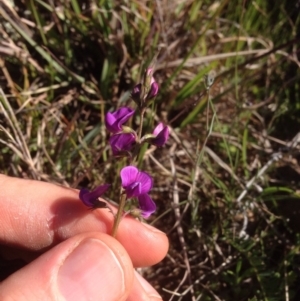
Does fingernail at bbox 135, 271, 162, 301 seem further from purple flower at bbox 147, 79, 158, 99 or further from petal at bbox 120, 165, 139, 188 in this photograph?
purple flower at bbox 147, 79, 158, 99

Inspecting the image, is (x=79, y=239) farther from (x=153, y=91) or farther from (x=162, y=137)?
(x=153, y=91)

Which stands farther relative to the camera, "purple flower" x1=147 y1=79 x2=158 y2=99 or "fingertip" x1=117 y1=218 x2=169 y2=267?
"fingertip" x1=117 y1=218 x2=169 y2=267

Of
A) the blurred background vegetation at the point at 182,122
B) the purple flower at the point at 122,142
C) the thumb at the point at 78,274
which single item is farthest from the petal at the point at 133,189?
the blurred background vegetation at the point at 182,122

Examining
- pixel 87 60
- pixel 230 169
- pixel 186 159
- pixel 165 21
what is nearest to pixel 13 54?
pixel 87 60

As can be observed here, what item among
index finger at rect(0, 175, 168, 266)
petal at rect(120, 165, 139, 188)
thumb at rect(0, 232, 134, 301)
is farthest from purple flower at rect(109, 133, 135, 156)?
index finger at rect(0, 175, 168, 266)

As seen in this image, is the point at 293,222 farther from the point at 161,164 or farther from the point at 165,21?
the point at 165,21

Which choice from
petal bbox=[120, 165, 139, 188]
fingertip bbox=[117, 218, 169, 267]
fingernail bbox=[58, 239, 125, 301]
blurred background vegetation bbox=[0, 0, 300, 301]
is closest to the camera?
petal bbox=[120, 165, 139, 188]

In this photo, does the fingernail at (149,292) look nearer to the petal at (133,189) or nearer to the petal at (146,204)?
the petal at (146,204)
